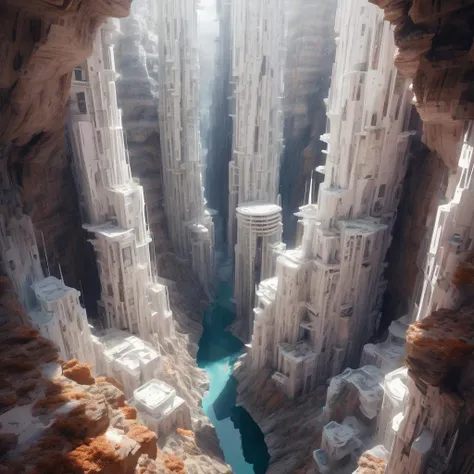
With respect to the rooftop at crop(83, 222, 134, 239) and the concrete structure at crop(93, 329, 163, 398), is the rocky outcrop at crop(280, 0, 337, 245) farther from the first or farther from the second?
the concrete structure at crop(93, 329, 163, 398)

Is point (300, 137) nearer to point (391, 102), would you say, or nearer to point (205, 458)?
point (391, 102)

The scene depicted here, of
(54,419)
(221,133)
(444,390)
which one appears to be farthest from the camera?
(221,133)


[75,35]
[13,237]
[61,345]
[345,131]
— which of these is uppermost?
[75,35]

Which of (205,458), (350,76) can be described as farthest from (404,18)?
(205,458)

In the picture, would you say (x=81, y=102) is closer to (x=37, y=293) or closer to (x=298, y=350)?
(x=37, y=293)

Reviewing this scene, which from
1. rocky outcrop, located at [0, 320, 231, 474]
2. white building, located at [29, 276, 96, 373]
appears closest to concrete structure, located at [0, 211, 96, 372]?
white building, located at [29, 276, 96, 373]

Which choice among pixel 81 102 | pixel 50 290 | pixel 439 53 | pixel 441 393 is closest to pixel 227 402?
pixel 50 290
